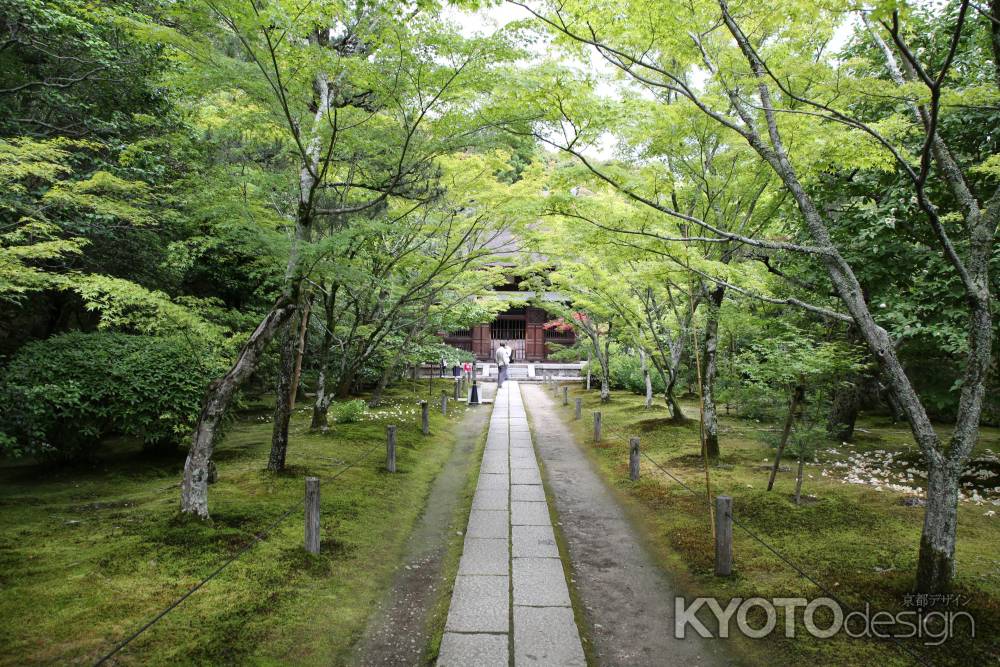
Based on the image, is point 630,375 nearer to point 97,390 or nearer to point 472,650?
point 97,390

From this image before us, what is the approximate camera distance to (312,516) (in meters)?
5.43

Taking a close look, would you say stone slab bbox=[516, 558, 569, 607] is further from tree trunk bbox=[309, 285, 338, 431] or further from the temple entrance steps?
the temple entrance steps

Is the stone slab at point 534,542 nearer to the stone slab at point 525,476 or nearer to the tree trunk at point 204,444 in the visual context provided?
the stone slab at point 525,476

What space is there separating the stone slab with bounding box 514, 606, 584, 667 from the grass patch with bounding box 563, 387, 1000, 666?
1.31 metres

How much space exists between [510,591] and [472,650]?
1017 mm

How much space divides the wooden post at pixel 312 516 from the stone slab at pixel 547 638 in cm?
225

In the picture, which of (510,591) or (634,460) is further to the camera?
(634,460)

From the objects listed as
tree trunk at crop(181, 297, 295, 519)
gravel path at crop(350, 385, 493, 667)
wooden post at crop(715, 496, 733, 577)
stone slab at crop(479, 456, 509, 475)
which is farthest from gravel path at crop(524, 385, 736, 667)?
tree trunk at crop(181, 297, 295, 519)

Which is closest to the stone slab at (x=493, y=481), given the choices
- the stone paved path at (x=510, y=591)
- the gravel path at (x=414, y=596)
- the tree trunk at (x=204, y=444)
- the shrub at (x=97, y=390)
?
the stone paved path at (x=510, y=591)

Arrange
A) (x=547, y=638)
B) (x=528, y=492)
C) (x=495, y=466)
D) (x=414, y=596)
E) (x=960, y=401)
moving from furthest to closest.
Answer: (x=495, y=466) → (x=528, y=492) → (x=414, y=596) → (x=960, y=401) → (x=547, y=638)

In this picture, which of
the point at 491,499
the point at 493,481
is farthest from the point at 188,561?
the point at 493,481

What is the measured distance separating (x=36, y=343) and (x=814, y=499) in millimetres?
11326

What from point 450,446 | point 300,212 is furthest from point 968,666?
point 450,446

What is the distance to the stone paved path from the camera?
3.95 metres
